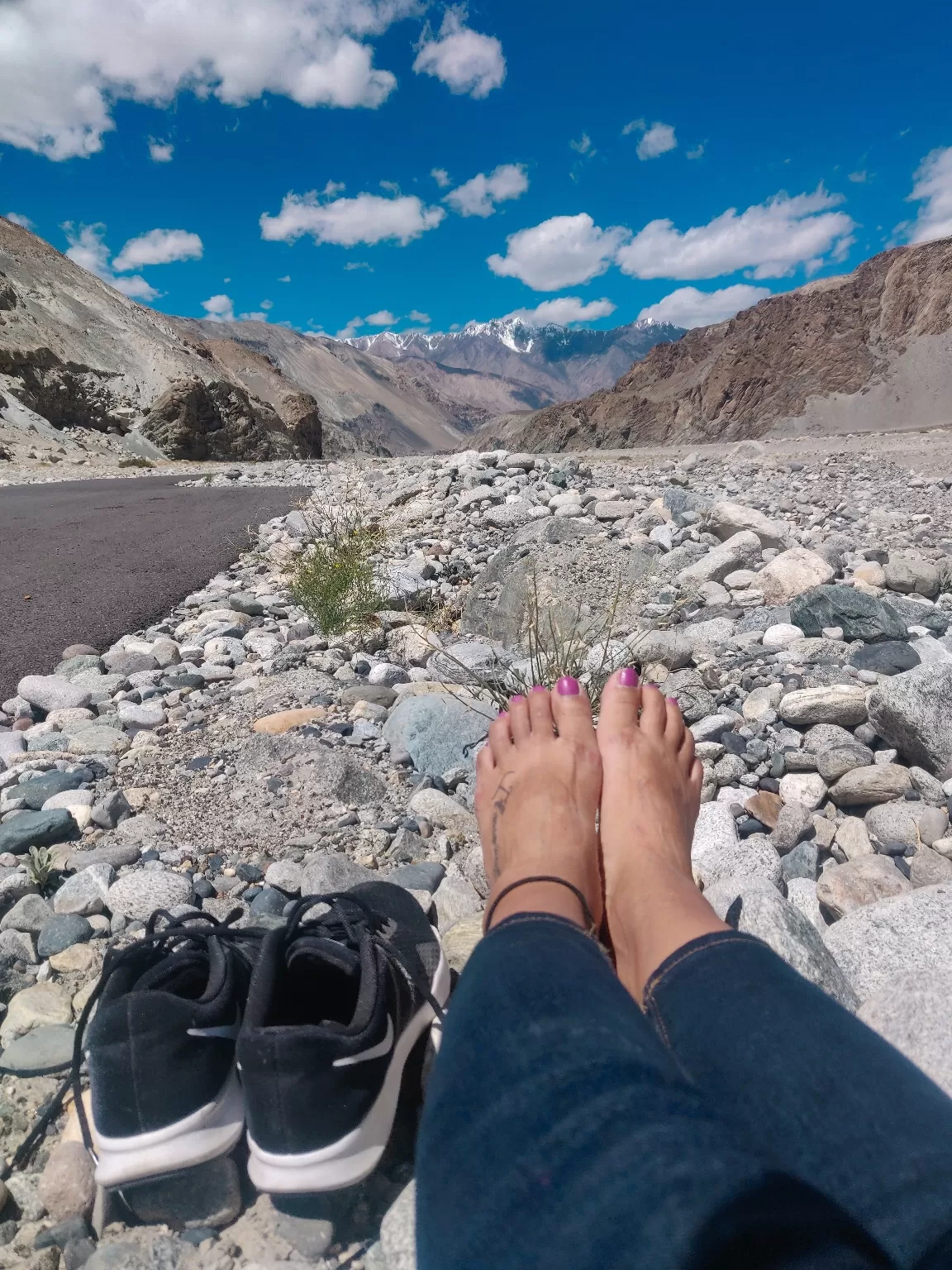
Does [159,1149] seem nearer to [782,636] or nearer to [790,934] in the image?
[790,934]

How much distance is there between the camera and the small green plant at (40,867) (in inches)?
60.5

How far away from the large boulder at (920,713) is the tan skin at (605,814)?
463mm

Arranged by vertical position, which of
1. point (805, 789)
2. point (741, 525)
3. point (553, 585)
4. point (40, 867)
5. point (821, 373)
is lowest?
point (40, 867)

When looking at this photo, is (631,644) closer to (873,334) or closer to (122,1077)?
(122,1077)

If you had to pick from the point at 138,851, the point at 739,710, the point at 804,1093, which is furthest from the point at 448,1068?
the point at 739,710

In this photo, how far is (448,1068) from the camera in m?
0.80

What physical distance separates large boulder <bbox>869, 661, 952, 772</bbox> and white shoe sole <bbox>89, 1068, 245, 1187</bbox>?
1.58 metres

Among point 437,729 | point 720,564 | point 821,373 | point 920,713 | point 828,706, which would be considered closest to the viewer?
point 920,713

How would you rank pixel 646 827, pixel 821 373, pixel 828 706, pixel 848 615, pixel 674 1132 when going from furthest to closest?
pixel 821 373 < pixel 848 615 < pixel 828 706 < pixel 646 827 < pixel 674 1132

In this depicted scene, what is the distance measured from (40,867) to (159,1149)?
813mm

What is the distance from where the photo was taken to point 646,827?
1506 millimetres

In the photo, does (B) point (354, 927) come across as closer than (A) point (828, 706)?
Yes

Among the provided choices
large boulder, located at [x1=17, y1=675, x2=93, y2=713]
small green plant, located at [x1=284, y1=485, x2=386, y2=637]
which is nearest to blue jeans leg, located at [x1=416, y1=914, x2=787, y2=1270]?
large boulder, located at [x1=17, y1=675, x2=93, y2=713]

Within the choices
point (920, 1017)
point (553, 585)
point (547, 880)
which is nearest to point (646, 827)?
point (547, 880)
